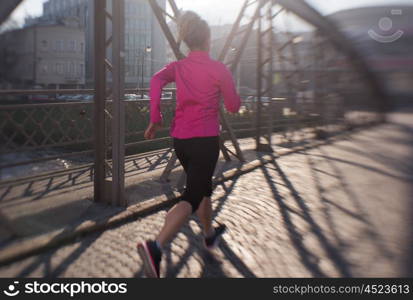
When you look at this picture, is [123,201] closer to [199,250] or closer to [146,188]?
[146,188]

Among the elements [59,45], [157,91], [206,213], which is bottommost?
[206,213]

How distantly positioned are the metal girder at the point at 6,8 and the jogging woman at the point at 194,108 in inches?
41.2

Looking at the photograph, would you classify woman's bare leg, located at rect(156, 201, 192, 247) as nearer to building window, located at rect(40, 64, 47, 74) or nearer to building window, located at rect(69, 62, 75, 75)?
building window, located at rect(40, 64, 47, 74)

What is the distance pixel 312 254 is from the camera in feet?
11.4

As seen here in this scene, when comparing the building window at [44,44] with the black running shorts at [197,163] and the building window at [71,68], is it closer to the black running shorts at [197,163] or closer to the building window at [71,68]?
the building window at [71,68]

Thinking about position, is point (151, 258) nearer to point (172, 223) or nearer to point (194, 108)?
point (172, 223)

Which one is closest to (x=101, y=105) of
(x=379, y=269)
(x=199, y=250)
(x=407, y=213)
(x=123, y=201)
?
(x=123, y=201)

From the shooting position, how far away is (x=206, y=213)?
3363mm

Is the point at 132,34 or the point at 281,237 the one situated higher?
the point at 132,34

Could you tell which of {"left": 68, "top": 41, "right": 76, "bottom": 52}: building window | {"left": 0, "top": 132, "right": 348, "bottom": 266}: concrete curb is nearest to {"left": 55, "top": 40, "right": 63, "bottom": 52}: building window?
{"left": 68, "top": 41, "right": 76, "bottom": 52}: building window

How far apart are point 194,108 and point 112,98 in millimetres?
1760

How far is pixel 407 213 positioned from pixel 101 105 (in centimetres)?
366

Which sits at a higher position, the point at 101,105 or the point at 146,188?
the point at 101,105

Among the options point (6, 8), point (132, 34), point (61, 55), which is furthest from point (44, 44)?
point (6, 8)
